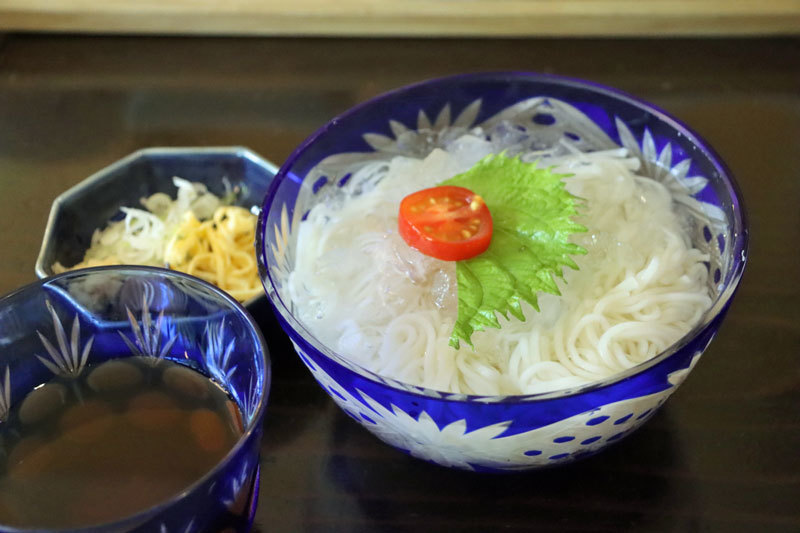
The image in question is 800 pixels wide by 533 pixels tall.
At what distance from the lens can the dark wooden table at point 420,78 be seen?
1.14m

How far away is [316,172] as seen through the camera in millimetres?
1390

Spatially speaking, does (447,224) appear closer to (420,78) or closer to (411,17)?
(420,78)

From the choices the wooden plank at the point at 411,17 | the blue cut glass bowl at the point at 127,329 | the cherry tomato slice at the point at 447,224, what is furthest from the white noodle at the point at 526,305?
the wooden plank at the point at 411,17

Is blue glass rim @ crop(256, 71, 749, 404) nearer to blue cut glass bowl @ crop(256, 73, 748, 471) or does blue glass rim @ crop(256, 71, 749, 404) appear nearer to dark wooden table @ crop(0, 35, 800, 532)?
blue cut glass bowl @ crop(256, 73, 748, 471)

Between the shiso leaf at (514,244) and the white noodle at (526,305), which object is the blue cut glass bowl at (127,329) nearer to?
the white noodle at (526,305)

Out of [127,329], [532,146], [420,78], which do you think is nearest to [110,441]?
[127,329]

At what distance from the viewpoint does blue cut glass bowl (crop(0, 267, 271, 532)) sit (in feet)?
3.34

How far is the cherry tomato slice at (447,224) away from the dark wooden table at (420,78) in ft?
0.98

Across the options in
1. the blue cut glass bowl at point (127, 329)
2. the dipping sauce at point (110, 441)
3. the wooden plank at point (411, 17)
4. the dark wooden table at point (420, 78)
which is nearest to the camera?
the dipping sauce at point (110, 441)

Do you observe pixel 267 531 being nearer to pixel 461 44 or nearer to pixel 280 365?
pixel 280 365

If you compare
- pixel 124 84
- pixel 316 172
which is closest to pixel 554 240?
pixel 316 172

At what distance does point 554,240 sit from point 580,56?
1046 mm

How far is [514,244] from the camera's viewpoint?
3.96ft

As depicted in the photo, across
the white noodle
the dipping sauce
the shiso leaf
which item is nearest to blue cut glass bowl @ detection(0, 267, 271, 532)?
the dipping sauce
